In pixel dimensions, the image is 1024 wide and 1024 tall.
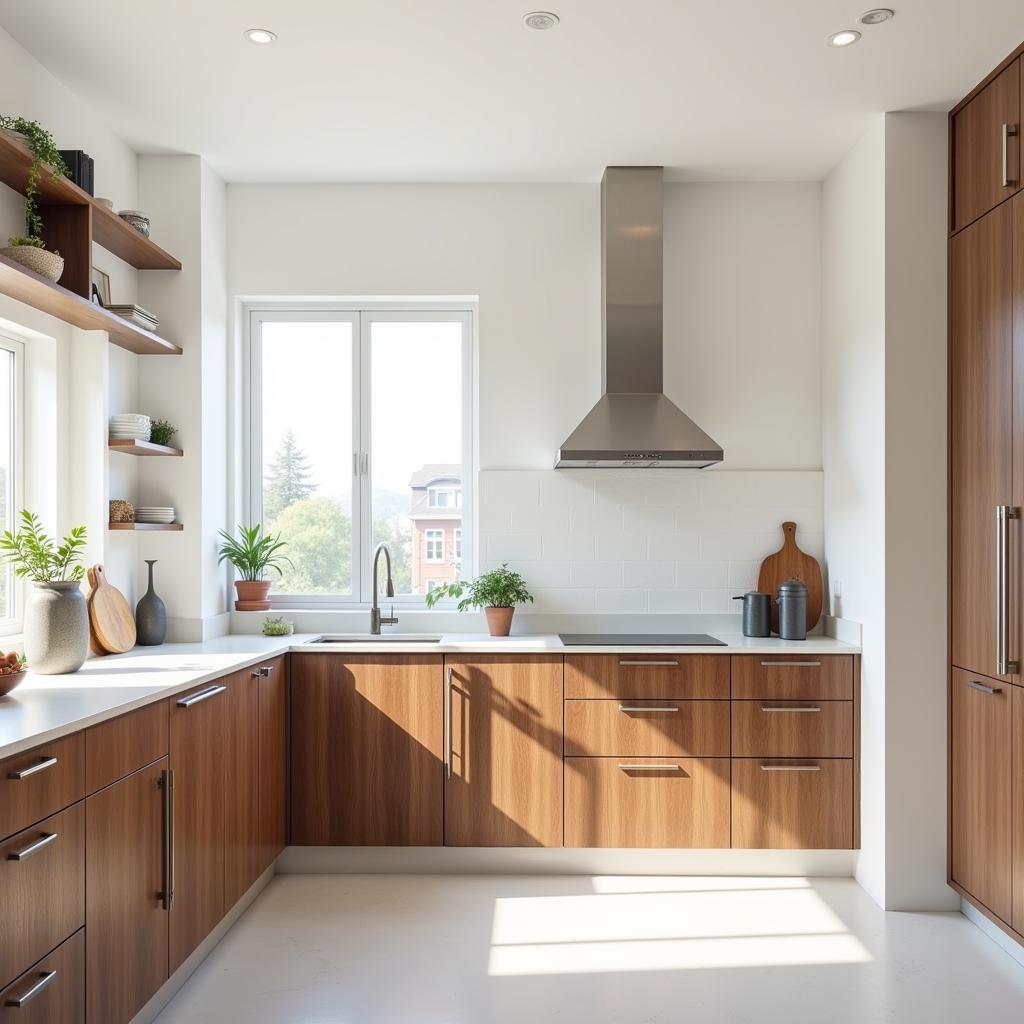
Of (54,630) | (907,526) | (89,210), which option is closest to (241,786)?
(54,630)

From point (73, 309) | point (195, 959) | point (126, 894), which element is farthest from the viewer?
point (73, 309)

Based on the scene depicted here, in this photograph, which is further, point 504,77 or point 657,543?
point 657,543

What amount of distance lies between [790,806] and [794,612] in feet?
2.46

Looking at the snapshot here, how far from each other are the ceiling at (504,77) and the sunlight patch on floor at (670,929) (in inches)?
113

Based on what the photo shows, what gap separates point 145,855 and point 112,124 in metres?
2.69

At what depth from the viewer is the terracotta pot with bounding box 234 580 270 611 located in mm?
3922

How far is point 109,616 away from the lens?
10.5ft

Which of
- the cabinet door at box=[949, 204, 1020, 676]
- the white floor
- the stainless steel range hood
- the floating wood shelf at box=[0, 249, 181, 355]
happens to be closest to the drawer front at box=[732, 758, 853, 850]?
the white floor

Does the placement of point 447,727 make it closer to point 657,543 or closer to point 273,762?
point 273,762

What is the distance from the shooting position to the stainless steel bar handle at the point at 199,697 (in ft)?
8.05

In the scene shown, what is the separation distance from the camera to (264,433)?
163 inches

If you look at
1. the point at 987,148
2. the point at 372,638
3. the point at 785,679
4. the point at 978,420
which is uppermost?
the point at 987,148

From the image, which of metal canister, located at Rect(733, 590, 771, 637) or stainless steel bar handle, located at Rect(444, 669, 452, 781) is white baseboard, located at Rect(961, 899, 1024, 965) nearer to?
metal canister, located at Rect(733, 590, 771, 637)

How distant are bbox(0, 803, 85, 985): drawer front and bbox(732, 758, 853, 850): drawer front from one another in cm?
234
